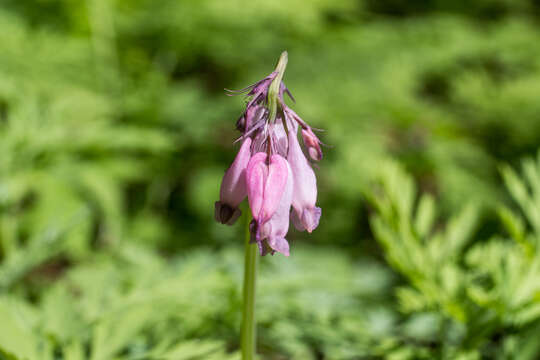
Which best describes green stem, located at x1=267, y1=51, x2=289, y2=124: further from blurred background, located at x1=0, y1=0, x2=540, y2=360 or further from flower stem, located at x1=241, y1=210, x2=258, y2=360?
blurred background, located at x1=0, y1=0, x2=540, y2=360

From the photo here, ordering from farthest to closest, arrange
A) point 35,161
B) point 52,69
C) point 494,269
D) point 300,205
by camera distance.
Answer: point 52,69
point 35,161
point 494,269
point 300,205

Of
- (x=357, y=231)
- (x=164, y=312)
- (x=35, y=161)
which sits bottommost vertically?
(x=164, y=312)

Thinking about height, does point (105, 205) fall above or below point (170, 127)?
below

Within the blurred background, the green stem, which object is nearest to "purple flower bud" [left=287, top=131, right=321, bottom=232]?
the green stem

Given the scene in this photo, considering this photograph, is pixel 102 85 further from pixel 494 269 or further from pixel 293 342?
pixel 494 269

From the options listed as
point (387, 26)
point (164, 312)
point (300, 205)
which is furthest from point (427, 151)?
point (300, 205)

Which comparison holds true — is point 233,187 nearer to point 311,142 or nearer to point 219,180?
point 311,142

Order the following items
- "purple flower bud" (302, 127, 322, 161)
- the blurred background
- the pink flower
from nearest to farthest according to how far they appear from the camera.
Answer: the pink flower → "purple flower bud" (302, 127, 322, 161) → the blurred background

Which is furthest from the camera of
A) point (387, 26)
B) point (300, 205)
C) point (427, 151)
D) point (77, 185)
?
point (387, 26)

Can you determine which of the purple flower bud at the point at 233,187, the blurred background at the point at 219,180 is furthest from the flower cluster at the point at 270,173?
the blurred background at the point at 219,180

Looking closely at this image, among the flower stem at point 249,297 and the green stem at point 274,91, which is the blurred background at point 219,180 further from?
the green stem at point 274,91
